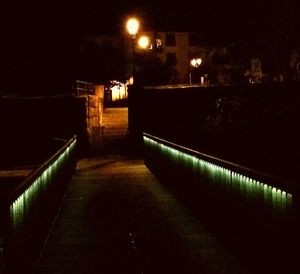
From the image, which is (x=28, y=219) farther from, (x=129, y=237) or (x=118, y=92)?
(x=118, y=92)

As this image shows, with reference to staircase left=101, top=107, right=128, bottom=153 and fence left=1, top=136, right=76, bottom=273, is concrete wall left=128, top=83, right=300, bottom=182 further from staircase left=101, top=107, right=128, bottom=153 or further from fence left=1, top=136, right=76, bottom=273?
fence left=1, top=136, right=76, bottom=273

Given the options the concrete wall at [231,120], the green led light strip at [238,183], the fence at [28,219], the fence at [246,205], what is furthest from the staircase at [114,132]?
the fence at [28,219]

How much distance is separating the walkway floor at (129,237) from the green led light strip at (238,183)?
1.08m

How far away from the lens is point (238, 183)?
7711 millimetres

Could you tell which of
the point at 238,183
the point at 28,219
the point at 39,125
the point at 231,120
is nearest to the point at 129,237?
the point at 28,219

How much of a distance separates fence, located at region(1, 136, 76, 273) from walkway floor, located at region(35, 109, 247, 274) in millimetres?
390

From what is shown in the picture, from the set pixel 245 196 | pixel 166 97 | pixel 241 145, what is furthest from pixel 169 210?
pixel 166 97

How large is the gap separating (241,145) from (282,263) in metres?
13.8

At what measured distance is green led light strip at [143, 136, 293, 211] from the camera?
20.0 feet

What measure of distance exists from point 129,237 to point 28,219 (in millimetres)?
A: 2519

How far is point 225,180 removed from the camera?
8.44 meters

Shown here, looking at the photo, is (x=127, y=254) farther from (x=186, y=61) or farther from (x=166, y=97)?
(x=186, y=61)

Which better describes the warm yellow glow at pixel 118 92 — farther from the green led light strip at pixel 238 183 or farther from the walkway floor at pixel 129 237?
the green led light strip at pixel 238 183

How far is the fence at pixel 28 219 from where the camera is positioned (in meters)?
6.06
